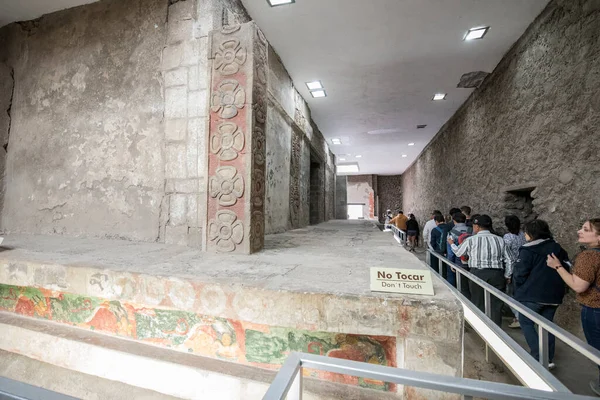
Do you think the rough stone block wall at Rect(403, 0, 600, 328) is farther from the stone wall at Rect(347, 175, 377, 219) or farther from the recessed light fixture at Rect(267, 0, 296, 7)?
the stone wall at Rect(347, 175, 377, 219)

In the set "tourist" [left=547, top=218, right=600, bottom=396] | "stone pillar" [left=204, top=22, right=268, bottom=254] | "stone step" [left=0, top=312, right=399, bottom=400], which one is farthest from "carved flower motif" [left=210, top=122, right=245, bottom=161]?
"tourist" [left=547, top=218, right=600, bottom=396]

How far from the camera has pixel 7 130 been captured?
3.74m

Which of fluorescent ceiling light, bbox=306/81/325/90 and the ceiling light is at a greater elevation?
fluorescent ceiling light, bbox=306/81/325/90

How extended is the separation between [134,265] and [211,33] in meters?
2.07

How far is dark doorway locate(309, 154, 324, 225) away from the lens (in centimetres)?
833

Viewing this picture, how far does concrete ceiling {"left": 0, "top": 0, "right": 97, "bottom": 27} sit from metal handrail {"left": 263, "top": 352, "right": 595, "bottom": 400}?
15.5ft

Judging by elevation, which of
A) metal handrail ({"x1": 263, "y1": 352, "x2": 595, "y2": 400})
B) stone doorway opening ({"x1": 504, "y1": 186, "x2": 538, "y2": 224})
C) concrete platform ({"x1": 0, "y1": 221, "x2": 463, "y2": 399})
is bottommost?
concrete platform ({"x1": 0, "y1": 221, "x2": 463, "y2": 399})

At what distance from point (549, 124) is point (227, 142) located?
399 cm

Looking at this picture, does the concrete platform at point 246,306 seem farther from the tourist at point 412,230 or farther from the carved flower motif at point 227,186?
the tourist at point 412,230

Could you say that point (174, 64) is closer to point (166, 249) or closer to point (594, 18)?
point (166, 249)

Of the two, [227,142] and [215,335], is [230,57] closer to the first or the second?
[227,142]

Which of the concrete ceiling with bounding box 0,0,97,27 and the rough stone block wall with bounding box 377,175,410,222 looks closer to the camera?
the concrete ceiling with bounding box 0,0,97,27

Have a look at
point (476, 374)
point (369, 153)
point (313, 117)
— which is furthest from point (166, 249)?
point (369, 153)

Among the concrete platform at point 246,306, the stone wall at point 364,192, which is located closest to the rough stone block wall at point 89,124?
the concrete platform at point 246,306
